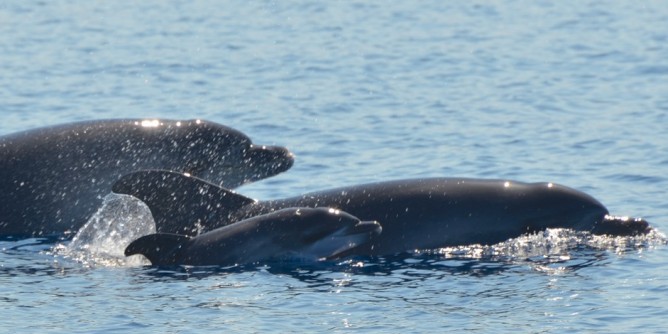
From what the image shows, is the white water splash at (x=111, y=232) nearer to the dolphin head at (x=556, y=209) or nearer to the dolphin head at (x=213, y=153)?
the dolphin head at (x=213, y=153)

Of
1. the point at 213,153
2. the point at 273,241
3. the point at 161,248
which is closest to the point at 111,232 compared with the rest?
the point at 161,248

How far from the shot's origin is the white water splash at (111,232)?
18047mm

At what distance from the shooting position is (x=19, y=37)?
38.8 metres

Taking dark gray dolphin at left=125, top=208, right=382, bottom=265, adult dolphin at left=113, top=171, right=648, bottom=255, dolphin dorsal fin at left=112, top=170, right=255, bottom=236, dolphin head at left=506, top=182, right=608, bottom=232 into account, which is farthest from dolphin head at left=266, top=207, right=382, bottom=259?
dolphin head at left=506, top=182, right=608, bottom=232

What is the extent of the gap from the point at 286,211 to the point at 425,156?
7.14m

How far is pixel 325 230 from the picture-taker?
17.4m

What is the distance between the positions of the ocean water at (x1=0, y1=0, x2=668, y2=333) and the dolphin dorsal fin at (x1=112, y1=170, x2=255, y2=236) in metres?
0.80

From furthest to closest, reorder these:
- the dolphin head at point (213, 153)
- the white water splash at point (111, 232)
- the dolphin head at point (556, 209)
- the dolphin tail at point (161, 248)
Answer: the dolphin head at point (213, 153)
the dolphin head at point (556, 209)
the white water splash at point (111, 232)
the dolphin tail at point (161, 248)

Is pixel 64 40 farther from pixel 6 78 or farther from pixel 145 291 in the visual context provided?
pixel 145 291

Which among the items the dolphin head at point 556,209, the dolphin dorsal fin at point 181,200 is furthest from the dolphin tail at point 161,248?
the dolphin head at point 556,209

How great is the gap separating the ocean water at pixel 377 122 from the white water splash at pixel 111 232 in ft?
0.25

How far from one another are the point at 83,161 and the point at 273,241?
324 centimetres

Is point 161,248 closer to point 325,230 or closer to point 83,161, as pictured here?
point 325,230

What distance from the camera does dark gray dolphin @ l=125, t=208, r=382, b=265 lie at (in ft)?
57.0
